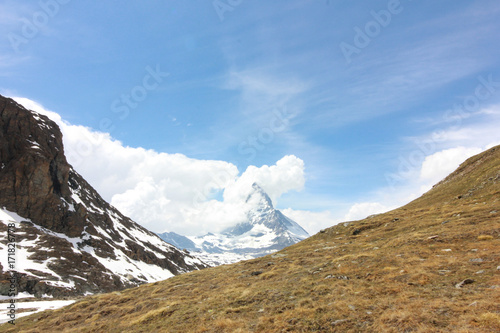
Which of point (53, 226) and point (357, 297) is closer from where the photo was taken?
point (357, 297)

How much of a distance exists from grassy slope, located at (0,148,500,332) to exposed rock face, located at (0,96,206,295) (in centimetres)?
7799

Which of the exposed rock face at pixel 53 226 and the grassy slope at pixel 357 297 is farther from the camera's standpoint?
the exposed rock face at pixel 53 226

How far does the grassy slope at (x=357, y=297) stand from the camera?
408 inches

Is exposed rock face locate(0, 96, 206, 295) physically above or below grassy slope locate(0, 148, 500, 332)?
above

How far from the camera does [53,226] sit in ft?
408

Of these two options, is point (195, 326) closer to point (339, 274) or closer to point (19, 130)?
point (339, 274)

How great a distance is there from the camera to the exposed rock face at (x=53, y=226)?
3552 inches

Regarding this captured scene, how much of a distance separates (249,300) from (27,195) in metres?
153

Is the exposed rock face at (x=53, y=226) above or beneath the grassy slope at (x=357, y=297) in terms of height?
above

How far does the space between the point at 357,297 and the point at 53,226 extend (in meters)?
155

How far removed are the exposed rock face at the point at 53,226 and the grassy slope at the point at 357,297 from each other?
78.0 m

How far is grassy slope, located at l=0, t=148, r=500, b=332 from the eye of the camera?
10.4 m

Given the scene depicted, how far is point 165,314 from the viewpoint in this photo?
1769 centimetres

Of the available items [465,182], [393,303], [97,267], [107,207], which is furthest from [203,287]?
[107,207]
